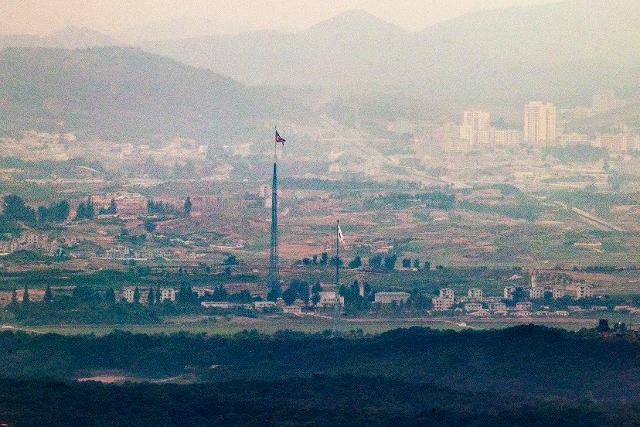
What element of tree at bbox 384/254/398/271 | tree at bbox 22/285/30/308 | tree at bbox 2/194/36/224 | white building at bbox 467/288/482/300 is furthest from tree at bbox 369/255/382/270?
tree at bbox 2/194/36/224

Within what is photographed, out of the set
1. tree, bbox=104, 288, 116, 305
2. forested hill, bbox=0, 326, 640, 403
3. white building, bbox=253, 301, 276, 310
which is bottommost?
forested hill, bbox=0, 326, 640, 403

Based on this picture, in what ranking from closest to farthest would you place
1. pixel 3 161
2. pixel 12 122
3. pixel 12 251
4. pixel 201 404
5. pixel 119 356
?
pixel 201 404
pixel 119 356
pixel 12 251
pixel 3 161
pixel 12 122

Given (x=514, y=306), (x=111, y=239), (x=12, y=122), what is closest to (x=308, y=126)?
(x=12, y=122)

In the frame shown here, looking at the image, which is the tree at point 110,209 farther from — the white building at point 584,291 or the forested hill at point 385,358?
the forested hill at point 385,358

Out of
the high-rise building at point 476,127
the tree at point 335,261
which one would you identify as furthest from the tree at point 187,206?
the high-rise building at point 476,127

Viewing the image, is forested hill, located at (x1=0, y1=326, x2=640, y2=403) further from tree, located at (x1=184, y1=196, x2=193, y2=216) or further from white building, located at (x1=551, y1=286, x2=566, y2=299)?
tree, located at (x1=184, y1=196, x2=193, y2=216)

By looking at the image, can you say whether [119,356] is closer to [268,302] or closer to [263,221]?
[268,302]
